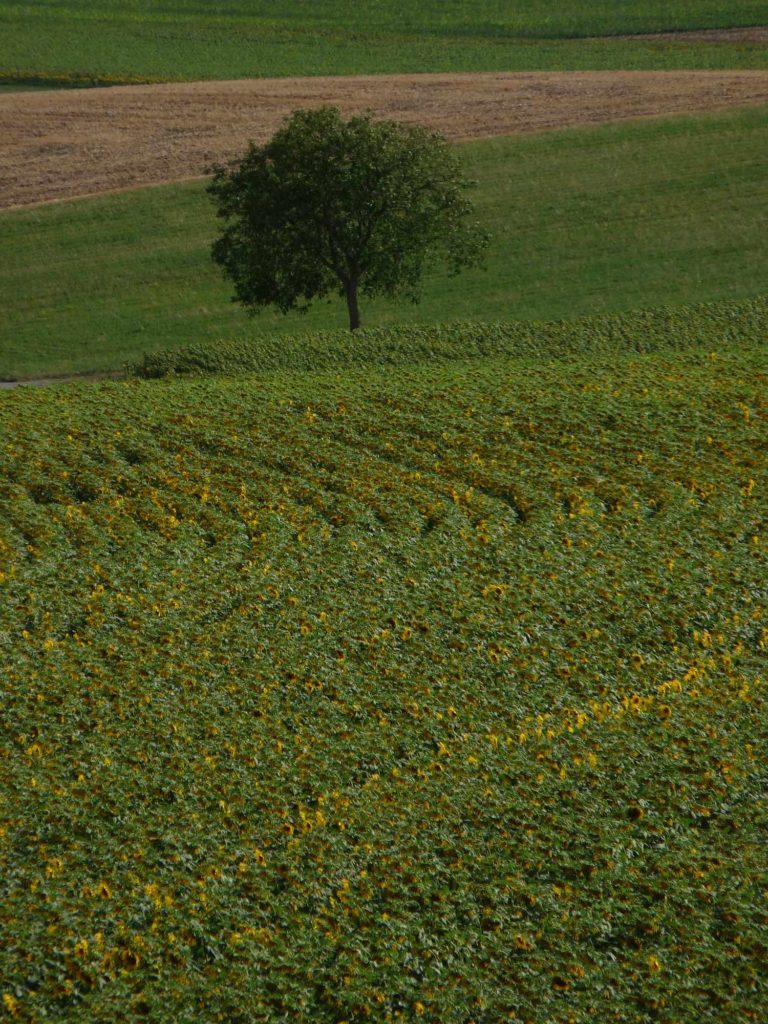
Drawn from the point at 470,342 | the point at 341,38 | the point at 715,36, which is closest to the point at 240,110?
the point at 341,38

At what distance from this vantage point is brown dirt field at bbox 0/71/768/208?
2461 inches

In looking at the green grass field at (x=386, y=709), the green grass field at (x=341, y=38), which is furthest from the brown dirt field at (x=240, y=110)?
the green grass field at (x=386, y=709)

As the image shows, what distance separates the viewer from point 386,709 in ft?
53.9

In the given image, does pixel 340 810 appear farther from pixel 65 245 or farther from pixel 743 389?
pixel 65 245

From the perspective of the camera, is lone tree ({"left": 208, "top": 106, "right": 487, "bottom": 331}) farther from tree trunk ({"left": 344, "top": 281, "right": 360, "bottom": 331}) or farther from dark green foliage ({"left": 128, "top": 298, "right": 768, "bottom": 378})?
dark green foliage ({"left": 128, "top": 298, "right": 768, "bottom": 378})

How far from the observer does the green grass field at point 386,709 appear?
39.1 ft

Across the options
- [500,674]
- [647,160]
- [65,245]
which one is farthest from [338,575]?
[647,160]

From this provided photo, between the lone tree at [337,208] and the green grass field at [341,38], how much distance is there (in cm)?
3818

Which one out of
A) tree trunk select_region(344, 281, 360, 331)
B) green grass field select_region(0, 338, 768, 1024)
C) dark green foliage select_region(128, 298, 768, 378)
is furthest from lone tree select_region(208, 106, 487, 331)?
green grass field select_region(0, 338, 768, 1024)

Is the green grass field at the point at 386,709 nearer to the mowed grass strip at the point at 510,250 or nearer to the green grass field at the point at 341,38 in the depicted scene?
the mowed grass strip at the point at 510,250

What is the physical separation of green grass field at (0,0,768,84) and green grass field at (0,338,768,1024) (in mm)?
57193

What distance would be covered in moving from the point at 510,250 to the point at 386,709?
39.2 meters

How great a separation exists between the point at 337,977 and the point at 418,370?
70.4ft

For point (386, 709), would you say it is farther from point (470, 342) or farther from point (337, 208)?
point (337, 208)
